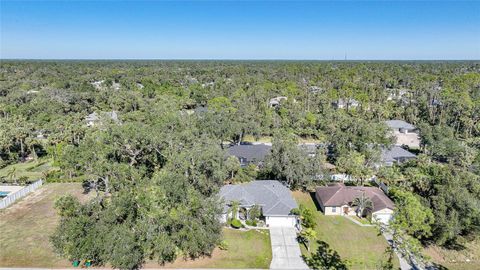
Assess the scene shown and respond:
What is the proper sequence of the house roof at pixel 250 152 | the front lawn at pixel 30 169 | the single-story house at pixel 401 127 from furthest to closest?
the single-story house at pixel 401 127 → the house roof at pixel 250 152 → the front lawn at pixel 30 169

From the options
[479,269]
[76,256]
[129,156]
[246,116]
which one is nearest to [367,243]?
[479,269]

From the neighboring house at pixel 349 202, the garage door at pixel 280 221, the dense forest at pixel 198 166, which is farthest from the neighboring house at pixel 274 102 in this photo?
the garage door at pixel 280 221

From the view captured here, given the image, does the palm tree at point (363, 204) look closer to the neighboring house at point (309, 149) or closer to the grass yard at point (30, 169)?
the neighboring house at point (309, 149)

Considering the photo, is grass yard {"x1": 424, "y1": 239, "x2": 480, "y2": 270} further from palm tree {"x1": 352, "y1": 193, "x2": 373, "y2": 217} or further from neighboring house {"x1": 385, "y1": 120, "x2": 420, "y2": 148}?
neighboring house {"x1": 385, "y1": 120, "x2": 420, "y2": 148}

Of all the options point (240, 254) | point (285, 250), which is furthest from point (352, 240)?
point (240, 254)

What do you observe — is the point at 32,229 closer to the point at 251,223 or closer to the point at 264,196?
the point at 251,223

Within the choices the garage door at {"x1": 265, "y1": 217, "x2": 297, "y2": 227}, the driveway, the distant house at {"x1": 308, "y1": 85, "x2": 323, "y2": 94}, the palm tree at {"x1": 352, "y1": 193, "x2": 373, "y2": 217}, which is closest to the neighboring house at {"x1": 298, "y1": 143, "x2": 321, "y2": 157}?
the palm tree at {"x1": 352, "y1": 193, "x2": 373, "y2": 217}

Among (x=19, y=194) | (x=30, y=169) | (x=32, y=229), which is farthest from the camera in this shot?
(x=30, y=169)
